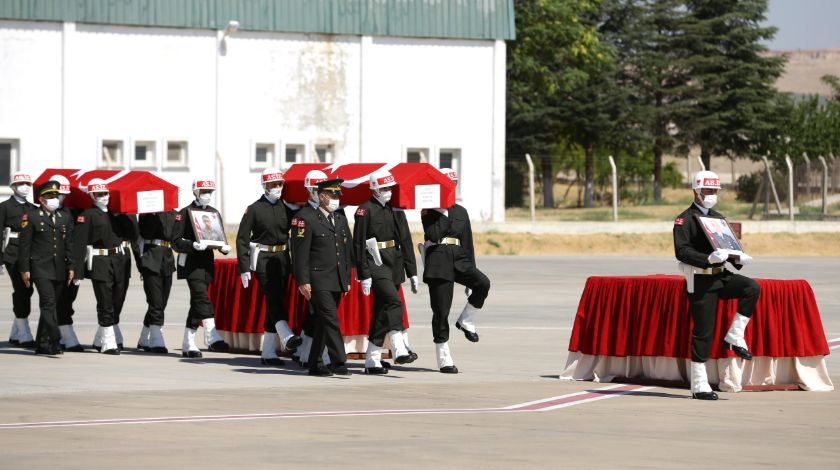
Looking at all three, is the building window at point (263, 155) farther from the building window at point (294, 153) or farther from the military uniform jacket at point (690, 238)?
the military uniform jacket at point (690, 238)

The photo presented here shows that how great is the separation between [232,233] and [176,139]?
5064 millimetres

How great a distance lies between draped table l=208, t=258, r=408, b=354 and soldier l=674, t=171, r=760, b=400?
3.40 meters

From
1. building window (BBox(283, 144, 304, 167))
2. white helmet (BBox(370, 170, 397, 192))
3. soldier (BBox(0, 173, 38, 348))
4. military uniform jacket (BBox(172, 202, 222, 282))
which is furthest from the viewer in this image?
building window (BBox(283, 144, 304, 167))

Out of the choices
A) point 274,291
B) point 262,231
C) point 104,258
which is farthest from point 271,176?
point 104,258

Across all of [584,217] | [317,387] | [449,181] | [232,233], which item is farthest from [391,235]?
[584,217]

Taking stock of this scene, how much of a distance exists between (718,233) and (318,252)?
4126mm

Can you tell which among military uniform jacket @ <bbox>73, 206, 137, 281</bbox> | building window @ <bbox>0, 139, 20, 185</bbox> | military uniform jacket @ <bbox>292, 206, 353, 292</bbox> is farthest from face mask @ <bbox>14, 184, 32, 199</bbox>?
building window @ <bbox>0, 139, 20, 185</bbox>

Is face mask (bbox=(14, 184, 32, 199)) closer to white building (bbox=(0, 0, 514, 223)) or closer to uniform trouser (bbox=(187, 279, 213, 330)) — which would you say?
uniform trouser (bbox=(187, 279, 213, 330))

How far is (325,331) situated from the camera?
55.6 feet

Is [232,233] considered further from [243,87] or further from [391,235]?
[391,235]

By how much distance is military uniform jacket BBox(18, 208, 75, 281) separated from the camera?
19.1 m

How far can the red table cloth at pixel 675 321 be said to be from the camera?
16.0 meters

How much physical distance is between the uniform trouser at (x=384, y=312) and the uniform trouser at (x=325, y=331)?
389 mm

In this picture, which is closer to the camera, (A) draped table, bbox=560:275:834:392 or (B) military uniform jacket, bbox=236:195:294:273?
(A) draped table, bbox=560:275:834:392
